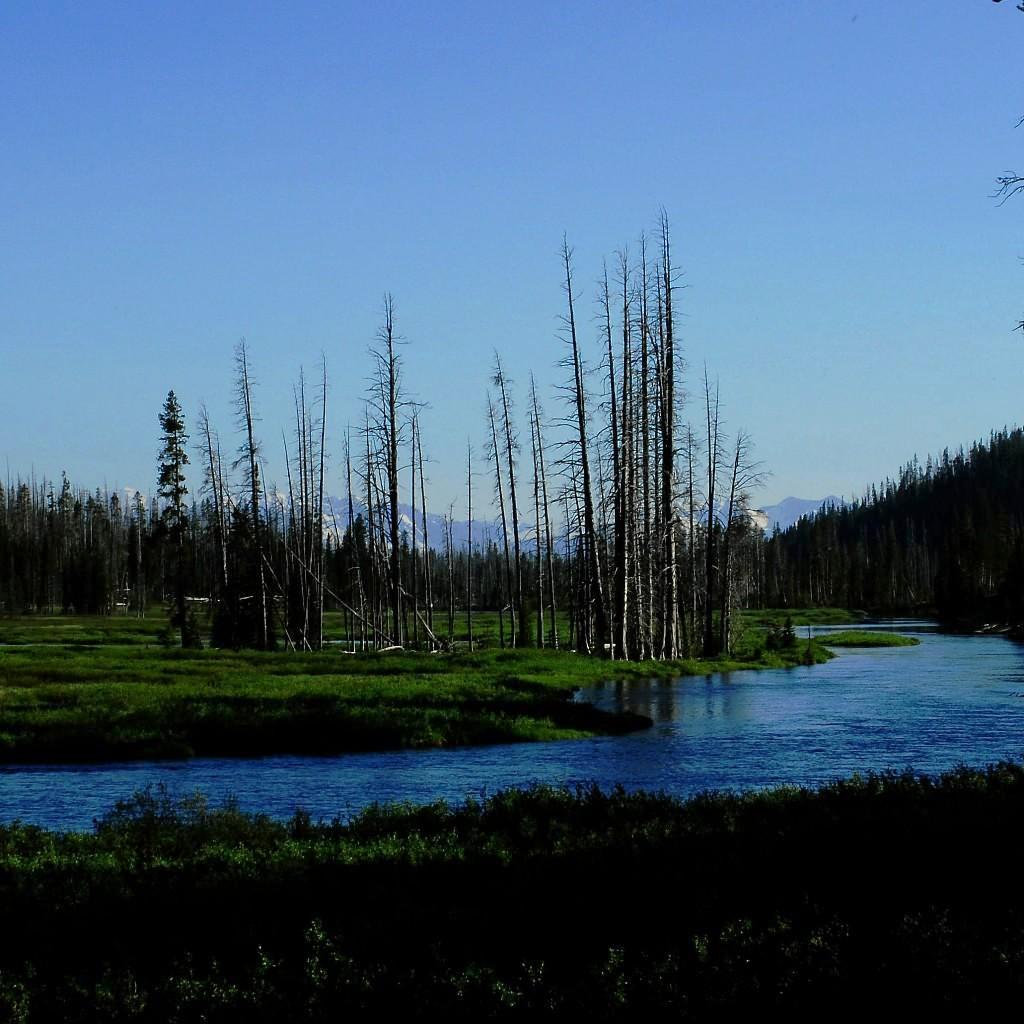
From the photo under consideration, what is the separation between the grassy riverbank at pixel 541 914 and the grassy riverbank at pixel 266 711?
14.7 metres

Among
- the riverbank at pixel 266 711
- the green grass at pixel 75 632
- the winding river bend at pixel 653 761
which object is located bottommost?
the winding river bend at pixel 653 761

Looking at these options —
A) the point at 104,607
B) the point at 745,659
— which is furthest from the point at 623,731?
the point at 104,607

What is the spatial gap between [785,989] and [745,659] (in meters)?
54.0

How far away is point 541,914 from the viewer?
11586 millimetres

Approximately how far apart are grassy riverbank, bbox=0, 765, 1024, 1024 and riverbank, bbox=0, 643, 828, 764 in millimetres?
14589

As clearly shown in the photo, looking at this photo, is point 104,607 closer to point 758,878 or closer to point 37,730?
point 37,730

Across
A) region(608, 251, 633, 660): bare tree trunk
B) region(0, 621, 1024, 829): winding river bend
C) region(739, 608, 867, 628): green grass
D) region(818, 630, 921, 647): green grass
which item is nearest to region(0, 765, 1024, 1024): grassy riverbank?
region(0, 621, 1024, 829): winding river bend

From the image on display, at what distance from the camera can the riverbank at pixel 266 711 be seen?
99.4 ft

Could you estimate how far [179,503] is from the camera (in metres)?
77.2

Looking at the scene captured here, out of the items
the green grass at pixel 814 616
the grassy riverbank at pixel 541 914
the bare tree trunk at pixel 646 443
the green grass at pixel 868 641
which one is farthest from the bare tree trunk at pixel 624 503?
the green grass at pixel 814 616

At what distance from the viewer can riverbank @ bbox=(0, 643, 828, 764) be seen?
3030 centimetres

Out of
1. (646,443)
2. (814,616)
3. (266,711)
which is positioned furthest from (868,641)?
(814,616)

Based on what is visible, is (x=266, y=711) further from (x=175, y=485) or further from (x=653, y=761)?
(x=175, y=485)

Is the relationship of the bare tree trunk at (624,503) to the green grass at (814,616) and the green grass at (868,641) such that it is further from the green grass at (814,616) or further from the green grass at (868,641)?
the green grass at (814,616)
